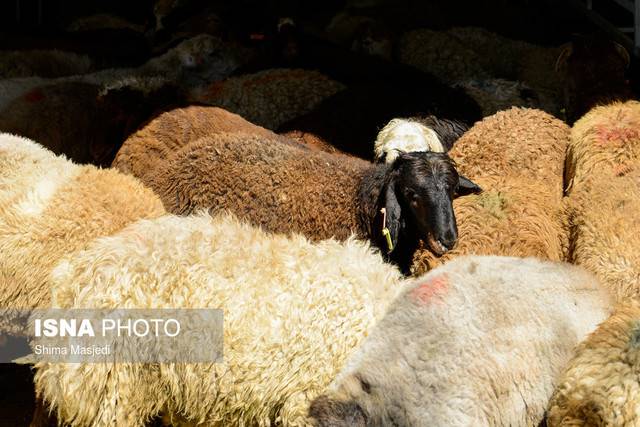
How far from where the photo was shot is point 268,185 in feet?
16.5

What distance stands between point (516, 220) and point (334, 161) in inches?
52.3

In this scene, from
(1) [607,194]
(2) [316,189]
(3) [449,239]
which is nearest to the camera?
(3) [449,239]

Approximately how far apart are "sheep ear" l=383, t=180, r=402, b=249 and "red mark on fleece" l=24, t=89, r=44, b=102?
372 cm

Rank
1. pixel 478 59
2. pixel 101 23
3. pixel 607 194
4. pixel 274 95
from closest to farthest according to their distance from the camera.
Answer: pixel 607 194
pixel 274 95
pixel 478 59
pixel 101 23

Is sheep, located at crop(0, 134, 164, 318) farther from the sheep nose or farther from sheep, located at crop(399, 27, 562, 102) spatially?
sheep, located at crop(399, 27, 562, 102)

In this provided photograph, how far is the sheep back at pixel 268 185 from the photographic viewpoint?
195 inches

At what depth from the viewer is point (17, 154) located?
497cm

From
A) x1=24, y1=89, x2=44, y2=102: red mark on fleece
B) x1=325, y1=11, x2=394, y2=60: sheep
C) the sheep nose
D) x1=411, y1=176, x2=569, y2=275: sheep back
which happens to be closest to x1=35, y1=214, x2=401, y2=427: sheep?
the sheep nose

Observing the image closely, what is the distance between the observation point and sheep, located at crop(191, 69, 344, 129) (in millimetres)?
7184

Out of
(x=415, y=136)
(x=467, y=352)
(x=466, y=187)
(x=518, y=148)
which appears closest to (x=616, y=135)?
(x=518, y=148)

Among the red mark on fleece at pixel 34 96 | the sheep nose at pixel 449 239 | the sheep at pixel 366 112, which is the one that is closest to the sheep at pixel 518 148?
the sheep nose at pixel 449 239

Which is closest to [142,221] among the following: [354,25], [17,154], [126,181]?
[126,181]

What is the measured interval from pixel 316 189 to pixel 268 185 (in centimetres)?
30

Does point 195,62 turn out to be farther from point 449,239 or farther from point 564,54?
point 449,239
